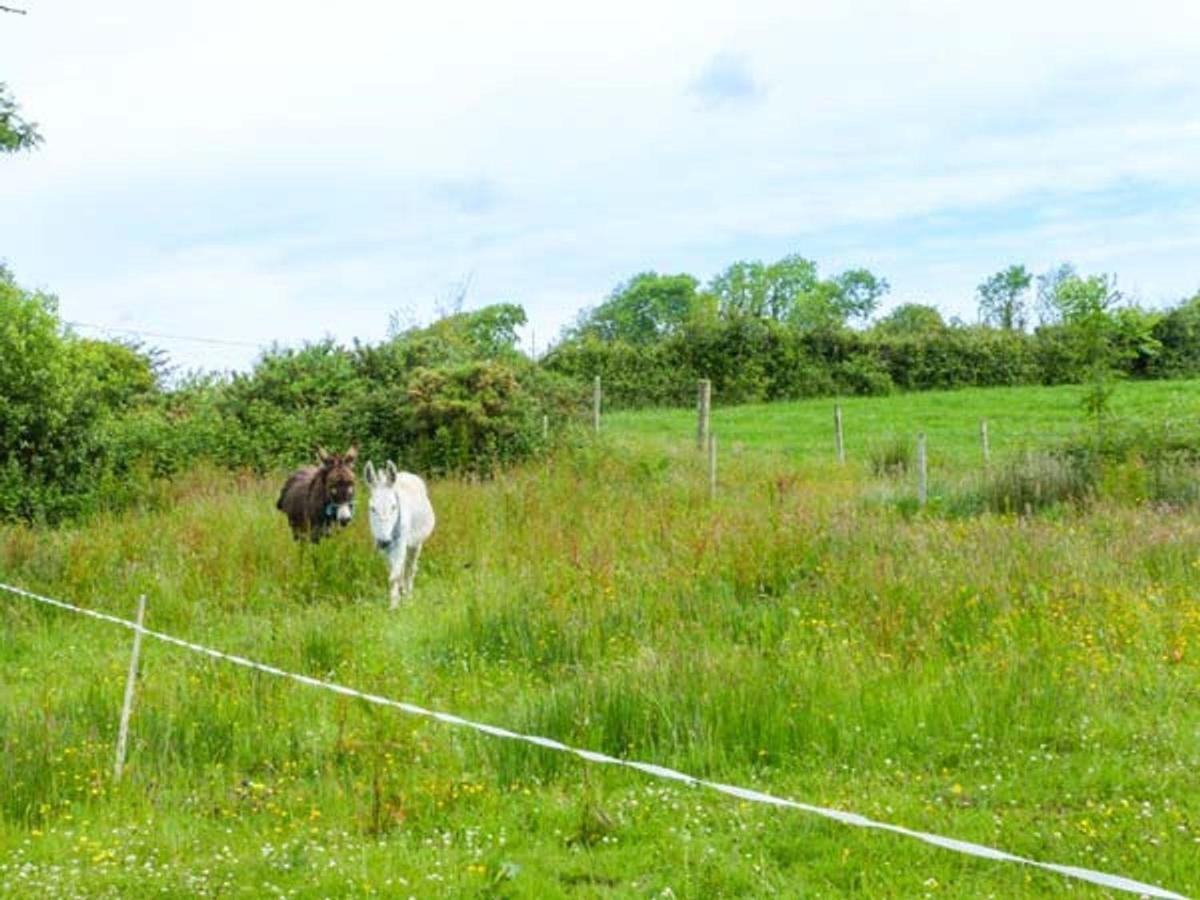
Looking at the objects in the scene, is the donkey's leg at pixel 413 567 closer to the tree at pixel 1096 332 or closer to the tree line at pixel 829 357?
the tree at pixel 1096 332

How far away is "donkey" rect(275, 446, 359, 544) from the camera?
11648mm

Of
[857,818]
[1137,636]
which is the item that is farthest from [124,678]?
[1137,636]

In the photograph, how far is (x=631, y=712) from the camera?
A: 6.71 meters

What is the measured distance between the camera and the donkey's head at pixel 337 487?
11383 millimetres

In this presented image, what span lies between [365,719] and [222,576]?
5.24 metres

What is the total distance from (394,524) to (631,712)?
512 centimetres

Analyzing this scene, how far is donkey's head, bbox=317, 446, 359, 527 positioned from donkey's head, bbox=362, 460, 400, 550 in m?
0.33

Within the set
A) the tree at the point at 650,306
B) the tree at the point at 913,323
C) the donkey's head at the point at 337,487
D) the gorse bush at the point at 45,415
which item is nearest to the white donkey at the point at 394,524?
the donkey's head at the point at 337,487

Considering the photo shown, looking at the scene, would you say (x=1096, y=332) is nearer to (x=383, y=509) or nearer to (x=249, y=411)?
(x=383, y=509)

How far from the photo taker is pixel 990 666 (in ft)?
23.6

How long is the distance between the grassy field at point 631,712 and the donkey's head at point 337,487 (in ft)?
1.88

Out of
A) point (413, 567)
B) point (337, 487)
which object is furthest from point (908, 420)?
point (337, 487)

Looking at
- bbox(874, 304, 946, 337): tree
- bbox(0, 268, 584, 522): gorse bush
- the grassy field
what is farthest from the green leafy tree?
bbox(874, 304, 946, 337): tree

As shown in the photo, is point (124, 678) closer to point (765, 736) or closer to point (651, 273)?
point (765, 736)
